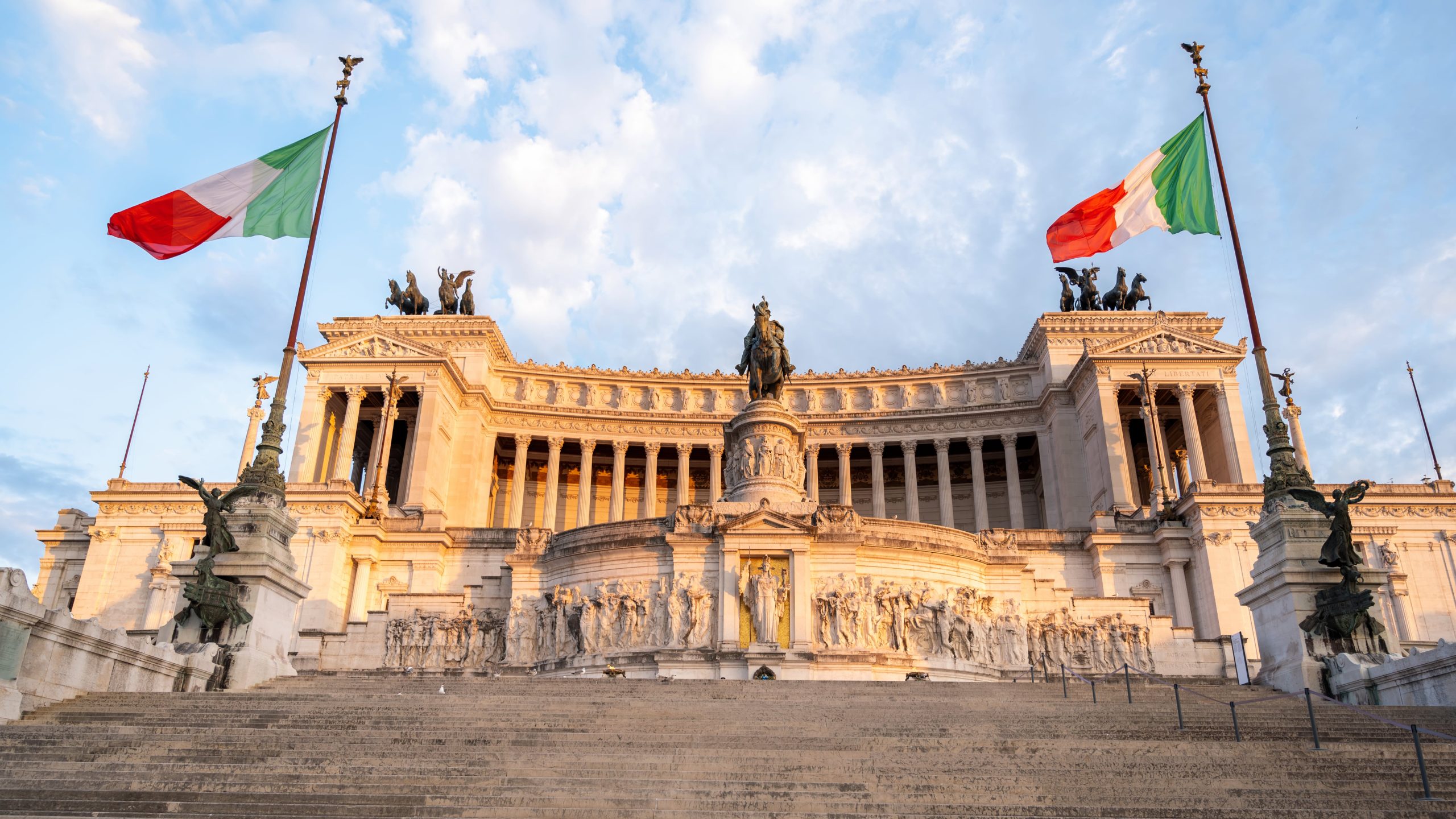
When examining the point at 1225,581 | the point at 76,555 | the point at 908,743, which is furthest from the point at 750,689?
the point at 76,555

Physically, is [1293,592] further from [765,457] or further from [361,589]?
[361,589]

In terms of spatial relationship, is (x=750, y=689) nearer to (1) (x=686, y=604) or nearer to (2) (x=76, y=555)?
(1) (x=686, y=604)

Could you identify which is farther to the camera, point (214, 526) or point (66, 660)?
point (214, 526)

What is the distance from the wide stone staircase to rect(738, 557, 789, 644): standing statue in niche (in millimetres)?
10006

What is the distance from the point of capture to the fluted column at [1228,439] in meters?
51.4

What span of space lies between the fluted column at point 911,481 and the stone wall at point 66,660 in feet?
156

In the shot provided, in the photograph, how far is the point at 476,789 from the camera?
11.0m

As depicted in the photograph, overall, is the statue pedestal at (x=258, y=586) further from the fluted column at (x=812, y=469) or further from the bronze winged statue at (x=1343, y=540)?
the fluted column at (x=812, y=469)

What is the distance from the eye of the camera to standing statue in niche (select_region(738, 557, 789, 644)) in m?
26.5

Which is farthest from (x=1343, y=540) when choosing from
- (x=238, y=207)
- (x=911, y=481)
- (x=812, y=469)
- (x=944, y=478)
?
(x=911, y=481)

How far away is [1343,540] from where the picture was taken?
17.8m

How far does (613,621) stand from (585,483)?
33.7 m

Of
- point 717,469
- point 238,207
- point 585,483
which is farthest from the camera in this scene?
point 717,469

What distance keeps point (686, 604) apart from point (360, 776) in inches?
630
